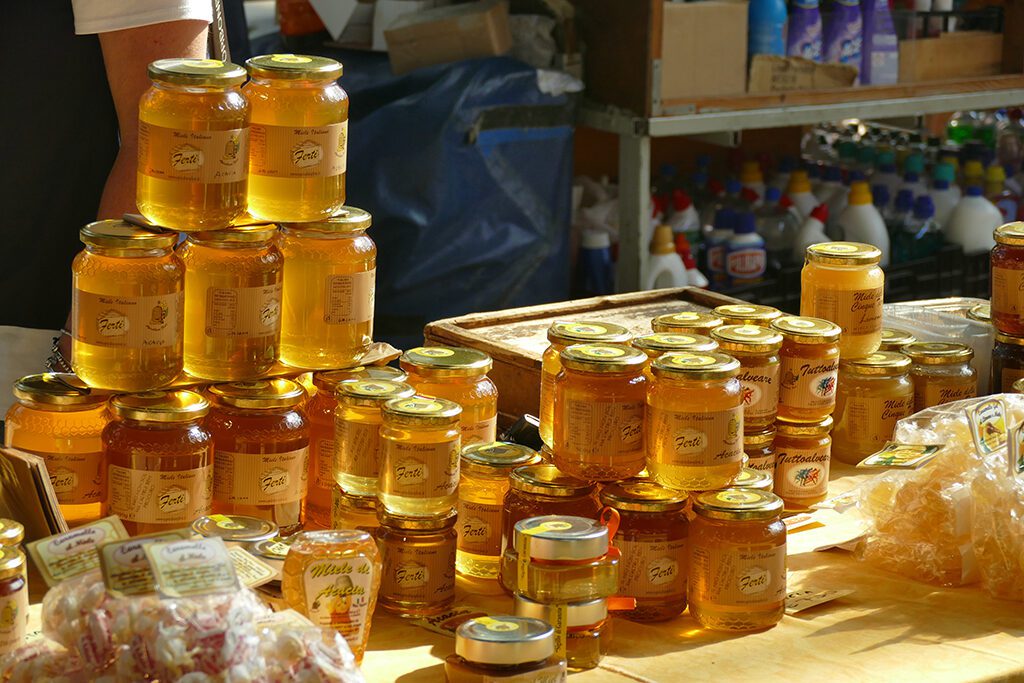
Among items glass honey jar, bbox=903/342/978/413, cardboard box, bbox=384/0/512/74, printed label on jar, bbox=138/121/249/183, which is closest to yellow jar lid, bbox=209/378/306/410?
printed label on jar, bbox=138/121/249/183

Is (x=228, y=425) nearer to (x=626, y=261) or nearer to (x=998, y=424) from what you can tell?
(x=998, y=424)

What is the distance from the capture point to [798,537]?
1.84 metres

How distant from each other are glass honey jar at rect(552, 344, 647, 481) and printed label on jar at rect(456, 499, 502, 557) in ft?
0.41

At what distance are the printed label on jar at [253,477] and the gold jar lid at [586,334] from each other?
0.33m

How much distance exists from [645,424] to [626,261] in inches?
68.4

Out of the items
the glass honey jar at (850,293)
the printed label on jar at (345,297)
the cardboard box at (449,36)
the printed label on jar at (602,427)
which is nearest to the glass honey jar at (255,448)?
the printed label on jar at (345,297)

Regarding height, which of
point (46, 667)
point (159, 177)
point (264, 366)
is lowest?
point (46, 667)

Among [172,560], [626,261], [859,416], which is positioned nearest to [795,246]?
[626,261]

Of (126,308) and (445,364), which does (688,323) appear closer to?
(445,364)

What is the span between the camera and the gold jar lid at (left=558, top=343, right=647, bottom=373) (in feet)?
5.01

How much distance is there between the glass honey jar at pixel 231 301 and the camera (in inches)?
63.4

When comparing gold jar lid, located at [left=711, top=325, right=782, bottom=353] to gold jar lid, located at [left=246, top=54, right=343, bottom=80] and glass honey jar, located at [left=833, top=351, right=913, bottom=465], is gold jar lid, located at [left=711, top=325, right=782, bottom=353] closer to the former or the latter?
glass honey jar, located at [left=833, top=351, right=913, bottom=465]

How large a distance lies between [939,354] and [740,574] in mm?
752

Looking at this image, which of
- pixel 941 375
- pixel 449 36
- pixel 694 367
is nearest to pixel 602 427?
pixel 694 367
